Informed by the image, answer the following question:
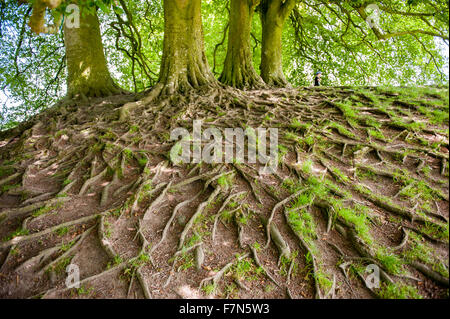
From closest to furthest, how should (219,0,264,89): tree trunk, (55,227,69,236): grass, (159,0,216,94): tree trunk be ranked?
1. (55,227,69,236): grass
2. (159,0,216,94): tree trunk
3. (219,0,264,89): tree trunk

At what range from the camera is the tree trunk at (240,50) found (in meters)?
8.20

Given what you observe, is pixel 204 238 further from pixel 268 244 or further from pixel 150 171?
pixel 150 171

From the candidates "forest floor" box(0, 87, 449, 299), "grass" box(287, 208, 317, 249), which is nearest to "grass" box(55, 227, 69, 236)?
"forest floor" box(0, 87, 449, 299)

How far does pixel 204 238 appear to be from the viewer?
2988mm

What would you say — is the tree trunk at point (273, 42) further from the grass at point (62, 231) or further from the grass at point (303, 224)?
the grass at point (62, 231)

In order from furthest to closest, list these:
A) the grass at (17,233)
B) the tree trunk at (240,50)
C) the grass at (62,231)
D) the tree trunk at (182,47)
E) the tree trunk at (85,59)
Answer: the tree trunk at (240,50) < the tree trunk at (85,59) < the tree trunk at (182,47) < the grass at (62,231) < the grass at (17,233)

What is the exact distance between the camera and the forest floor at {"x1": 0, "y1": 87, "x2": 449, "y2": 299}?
2443 mm

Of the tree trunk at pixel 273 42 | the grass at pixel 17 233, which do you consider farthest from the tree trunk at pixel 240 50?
the grass at pixel 17 233

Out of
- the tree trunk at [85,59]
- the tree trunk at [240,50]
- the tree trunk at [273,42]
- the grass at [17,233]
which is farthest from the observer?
the tree trunk at [273,42]

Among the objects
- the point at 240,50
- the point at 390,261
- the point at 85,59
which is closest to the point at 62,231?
the point at 390,261

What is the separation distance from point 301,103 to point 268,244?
4006mm

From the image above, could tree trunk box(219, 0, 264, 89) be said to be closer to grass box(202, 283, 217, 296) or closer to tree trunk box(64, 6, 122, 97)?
tree trunk box(64, 6, 122, 97)

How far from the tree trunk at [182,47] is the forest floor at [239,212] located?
7.05ft

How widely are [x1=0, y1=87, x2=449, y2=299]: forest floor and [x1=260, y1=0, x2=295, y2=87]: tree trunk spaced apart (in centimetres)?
431
